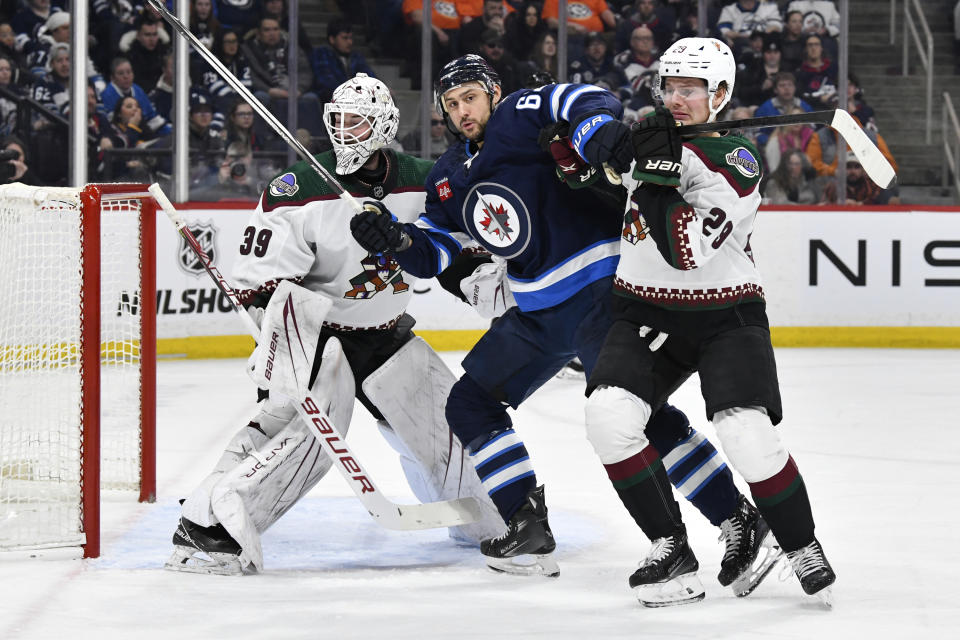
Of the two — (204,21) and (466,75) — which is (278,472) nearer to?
(466,75)

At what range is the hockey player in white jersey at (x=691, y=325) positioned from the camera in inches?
101

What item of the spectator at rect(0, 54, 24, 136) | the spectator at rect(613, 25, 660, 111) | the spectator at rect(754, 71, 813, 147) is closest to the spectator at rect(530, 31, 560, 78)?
the spectator at rect(613, 25, 660, 111)

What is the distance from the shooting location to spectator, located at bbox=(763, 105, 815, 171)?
7738 millimetres

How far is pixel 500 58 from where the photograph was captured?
7.93 metres

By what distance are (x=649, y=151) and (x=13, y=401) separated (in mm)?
1980

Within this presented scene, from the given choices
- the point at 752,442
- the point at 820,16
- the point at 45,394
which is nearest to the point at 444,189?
the point at 752,442

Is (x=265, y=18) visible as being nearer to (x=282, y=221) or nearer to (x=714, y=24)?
(x=714, y=24)

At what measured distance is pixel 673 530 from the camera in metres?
2.70

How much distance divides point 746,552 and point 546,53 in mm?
5430

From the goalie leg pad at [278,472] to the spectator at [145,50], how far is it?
452cm

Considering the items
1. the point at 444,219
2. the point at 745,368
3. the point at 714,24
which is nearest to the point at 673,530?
the point at 745,368

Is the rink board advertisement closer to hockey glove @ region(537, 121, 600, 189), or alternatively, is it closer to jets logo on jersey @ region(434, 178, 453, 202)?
jets logo on jersey @ region(434, 178, 453, 202)

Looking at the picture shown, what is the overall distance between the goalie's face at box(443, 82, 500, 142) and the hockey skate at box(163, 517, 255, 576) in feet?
3.23

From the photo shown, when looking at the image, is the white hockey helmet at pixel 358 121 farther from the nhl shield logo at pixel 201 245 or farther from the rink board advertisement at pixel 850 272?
the rink board advertisement at pixel 850 272
